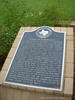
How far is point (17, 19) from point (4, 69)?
2.17 meters

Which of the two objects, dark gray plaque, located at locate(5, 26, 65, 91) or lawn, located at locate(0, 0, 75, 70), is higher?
lawn, located at locate(0, 0, 75, 70)

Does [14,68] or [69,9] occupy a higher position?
[69,9]

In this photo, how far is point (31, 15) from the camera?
237 inches

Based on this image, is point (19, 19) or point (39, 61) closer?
point (39, 61)

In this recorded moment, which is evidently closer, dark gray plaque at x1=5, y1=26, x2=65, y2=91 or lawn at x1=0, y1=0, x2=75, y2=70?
dark gray plaque at x1=5, y1=26, x2=65, y2=91

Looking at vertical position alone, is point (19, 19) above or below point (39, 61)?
above

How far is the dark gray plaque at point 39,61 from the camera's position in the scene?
141 inches

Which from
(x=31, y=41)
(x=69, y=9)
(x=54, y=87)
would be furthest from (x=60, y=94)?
(x=69, y=9)

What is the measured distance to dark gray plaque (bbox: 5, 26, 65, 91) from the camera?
3.59 metres

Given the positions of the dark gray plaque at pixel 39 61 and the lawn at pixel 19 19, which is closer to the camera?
the dark gray plaque at pixel 39 61

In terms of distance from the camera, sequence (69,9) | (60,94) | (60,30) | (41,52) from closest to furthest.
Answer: (60,94) → (41,52) → (60,30) → (69,9)

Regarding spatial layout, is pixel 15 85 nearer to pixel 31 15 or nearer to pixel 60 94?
pixel 60 94

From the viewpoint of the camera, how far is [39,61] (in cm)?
387

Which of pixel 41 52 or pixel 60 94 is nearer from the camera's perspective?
pixel 60 94
